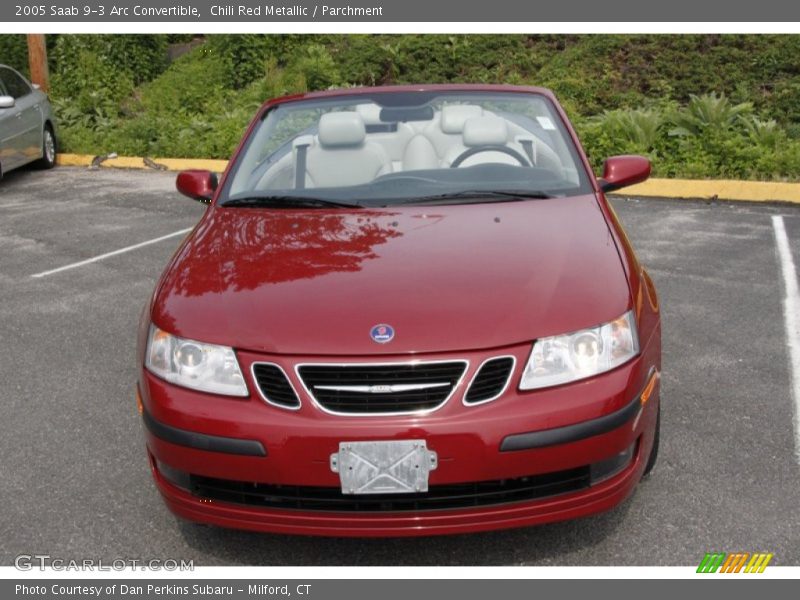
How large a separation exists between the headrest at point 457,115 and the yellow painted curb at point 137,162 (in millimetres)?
7867

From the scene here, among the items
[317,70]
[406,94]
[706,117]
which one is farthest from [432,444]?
[317,70]

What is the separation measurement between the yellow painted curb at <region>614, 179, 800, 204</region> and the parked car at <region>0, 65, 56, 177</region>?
277 inches

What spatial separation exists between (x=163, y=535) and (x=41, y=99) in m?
11.2

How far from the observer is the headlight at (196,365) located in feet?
9.83

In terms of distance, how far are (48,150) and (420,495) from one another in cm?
Result: 1191

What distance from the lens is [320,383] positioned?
9.52 feet

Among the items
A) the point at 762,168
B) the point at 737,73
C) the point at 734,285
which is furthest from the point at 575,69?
the point at 734,285

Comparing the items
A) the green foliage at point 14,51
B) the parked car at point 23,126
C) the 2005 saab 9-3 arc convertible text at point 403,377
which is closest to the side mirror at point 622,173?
the 2005 saab 9-3 arc convertible text at point 403,377

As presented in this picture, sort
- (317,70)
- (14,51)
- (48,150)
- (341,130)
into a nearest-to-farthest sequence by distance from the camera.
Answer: (341,130)
(48,150)
(317,70)
(14,51)

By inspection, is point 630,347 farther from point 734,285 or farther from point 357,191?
point 734,285

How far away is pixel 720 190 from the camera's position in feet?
32.1

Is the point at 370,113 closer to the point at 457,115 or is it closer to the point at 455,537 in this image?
the point at 457,115

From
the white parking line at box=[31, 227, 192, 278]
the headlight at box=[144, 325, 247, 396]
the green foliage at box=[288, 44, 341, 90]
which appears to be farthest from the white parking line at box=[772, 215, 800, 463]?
the green foliage at box=[288, 44, 341, 90]

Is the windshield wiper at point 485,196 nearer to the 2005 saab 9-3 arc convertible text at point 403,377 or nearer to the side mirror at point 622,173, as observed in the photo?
the 2005 saab 9-3 arc convertible text at point 403,377
